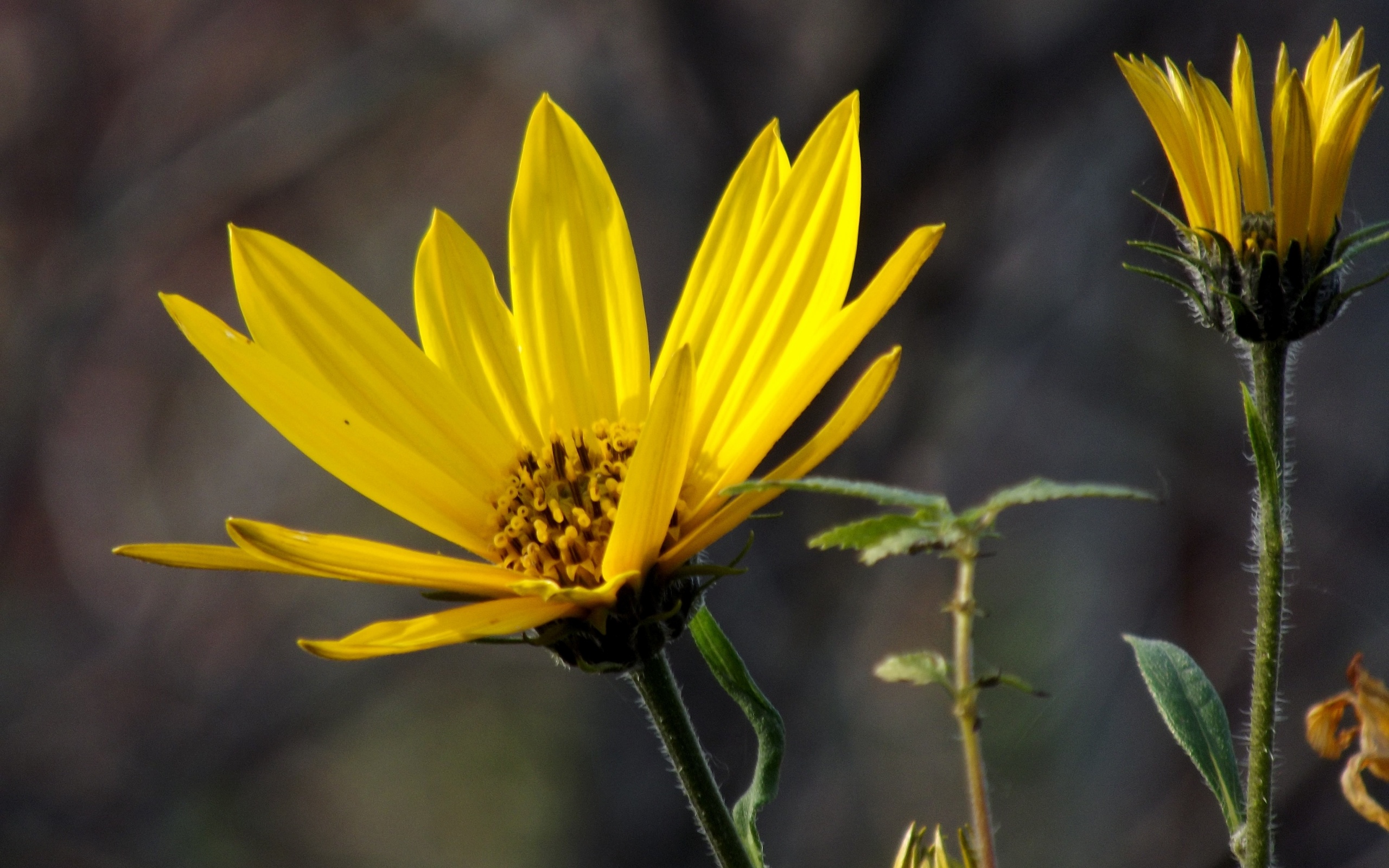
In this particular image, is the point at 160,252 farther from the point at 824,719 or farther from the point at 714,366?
the point at 714,366

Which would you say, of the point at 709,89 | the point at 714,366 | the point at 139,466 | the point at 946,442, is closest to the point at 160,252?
the point at 139,466

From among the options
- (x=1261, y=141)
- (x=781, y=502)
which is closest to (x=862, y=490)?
(x=1261, y=141)

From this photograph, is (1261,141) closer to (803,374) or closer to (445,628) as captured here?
(803,374)

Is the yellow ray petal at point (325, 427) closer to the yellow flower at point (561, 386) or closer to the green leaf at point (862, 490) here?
the yellow flower at point (561, 386)

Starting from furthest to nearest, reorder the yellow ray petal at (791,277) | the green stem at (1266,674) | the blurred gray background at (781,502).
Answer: the blurred gray background at (781,502) < the yellow ray petal at (791,277) < the green stem at (1266,674)

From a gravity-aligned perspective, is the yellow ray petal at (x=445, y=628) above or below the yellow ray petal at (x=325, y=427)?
below

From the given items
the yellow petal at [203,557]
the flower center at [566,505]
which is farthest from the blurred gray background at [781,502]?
the yellow petal at [203,557]

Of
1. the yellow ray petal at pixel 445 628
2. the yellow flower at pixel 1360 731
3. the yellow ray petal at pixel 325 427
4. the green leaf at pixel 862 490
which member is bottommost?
the yellow flower at pixel 1360 731
